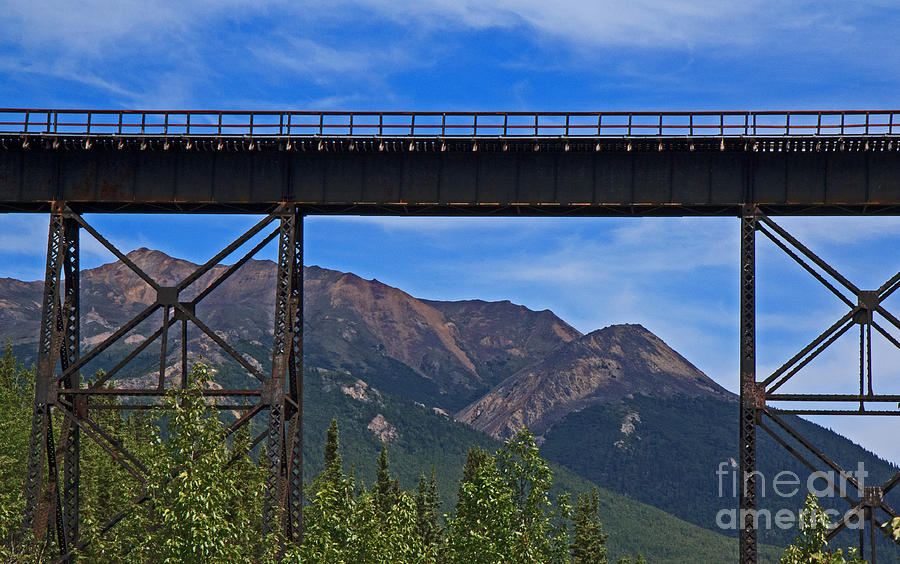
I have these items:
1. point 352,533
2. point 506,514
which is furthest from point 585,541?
point 352,533

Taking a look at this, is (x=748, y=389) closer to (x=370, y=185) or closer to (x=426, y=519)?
(x=370, y=185)

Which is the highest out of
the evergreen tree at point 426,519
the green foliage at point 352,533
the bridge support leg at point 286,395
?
the bridge support leg at point 286,395

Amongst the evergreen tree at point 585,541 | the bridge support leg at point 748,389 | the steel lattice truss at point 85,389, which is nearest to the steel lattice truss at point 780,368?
the bridge support leg at point 748,389

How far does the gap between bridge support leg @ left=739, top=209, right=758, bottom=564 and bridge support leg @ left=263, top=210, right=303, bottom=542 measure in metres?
12.9

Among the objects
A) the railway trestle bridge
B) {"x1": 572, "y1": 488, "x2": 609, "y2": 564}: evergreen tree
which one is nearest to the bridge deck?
the railway trestle bridge

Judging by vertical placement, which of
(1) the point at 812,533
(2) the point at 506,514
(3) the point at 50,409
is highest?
(3) the point at 50,409

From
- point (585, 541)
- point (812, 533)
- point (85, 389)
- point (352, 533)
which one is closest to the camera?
point (812, 533)

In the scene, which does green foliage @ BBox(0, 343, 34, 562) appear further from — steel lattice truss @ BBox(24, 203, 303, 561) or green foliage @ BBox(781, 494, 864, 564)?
green foliage @ BBox(781, 494, 864, 564)

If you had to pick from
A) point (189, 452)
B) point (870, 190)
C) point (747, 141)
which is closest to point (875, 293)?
point (870, 190)

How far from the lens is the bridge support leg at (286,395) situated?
111 feet

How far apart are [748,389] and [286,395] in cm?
1375

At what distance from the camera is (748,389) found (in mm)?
34406

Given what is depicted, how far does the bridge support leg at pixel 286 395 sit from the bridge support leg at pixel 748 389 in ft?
42.3

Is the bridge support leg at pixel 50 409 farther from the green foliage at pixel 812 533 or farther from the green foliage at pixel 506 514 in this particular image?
the green foliage at pixel 812 533
